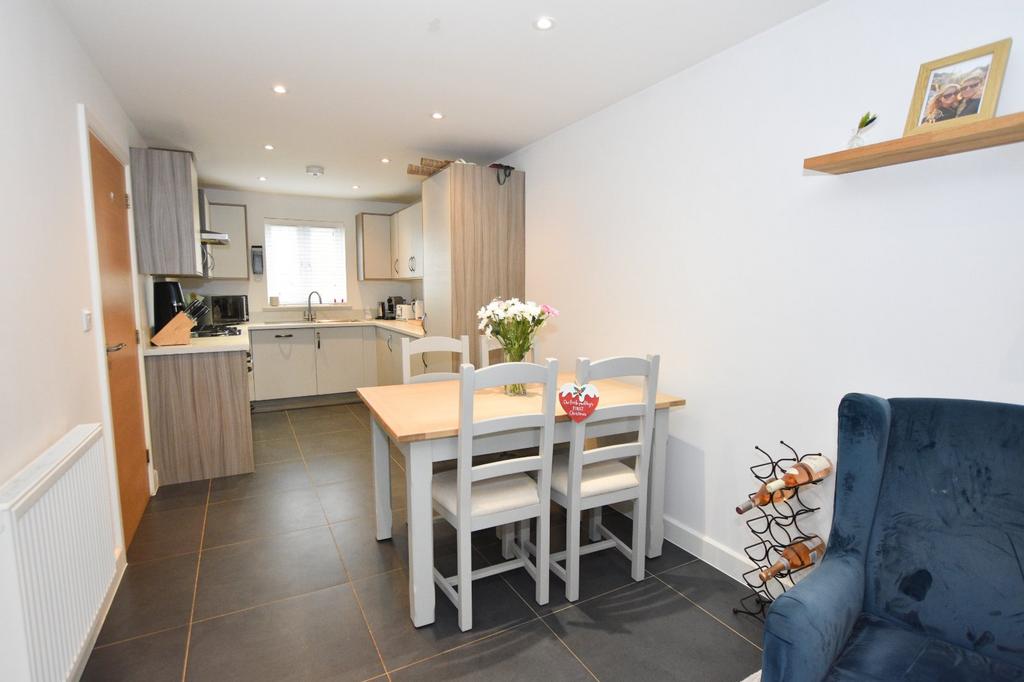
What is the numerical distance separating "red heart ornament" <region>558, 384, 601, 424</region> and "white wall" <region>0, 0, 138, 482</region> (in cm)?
178

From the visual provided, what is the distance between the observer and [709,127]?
94.5 inches

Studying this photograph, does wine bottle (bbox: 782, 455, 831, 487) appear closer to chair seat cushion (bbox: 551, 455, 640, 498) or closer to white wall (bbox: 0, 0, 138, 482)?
chair seat cushion (bbox: 551, 455, 640, 498)

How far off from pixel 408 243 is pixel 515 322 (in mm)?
3282

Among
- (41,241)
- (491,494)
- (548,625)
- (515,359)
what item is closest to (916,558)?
(548,625)

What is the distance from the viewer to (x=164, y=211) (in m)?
3.42

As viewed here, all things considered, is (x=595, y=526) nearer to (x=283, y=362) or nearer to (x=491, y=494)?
(x=491, y=494)

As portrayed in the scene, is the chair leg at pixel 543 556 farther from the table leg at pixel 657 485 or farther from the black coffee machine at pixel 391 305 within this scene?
the black coffee machine at pixel 391 305

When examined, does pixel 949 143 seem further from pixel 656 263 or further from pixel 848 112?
pixel 656 263

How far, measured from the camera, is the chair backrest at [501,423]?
6.12ft

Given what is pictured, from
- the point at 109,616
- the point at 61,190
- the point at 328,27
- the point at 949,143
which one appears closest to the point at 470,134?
the point at 328,27

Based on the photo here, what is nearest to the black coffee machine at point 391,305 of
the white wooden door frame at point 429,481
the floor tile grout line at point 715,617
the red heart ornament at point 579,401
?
the white wooden door frame at point 429,481

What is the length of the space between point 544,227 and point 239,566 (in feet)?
9.24

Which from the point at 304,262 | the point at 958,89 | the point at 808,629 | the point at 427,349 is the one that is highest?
the point at 958,89

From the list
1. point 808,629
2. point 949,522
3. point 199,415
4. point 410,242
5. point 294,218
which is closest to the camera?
point 808,629
